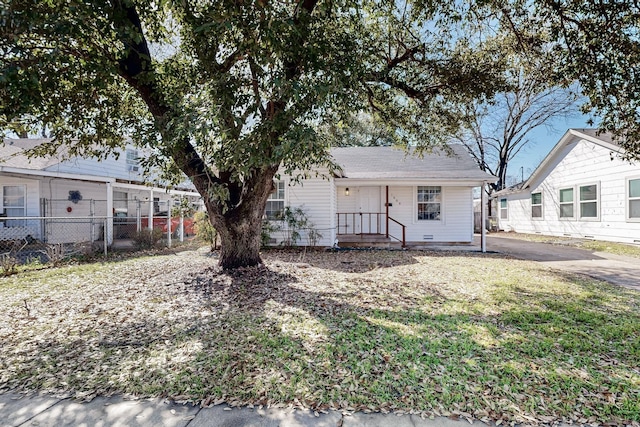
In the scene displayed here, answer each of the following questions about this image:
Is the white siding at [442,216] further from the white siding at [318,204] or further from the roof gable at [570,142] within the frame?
the roof gable at [570,142]

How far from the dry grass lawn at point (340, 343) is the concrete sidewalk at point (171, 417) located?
0.37ft

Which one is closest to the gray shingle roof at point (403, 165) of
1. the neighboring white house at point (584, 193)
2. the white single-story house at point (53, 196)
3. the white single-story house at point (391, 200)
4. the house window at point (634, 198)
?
the white single-story house at point (391, 200)

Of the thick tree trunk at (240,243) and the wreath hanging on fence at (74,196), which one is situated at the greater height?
the wreath hanging on fence at (74,196)

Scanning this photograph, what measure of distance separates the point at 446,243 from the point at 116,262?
36.5ft

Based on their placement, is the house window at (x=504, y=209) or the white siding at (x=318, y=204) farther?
the house window at (x=504, y=209)

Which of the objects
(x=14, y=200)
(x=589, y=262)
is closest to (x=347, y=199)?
(x=589, y=262)

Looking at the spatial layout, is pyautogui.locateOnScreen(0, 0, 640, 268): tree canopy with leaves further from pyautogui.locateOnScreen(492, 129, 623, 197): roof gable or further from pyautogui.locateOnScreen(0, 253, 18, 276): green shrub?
pyautogui.locateOnScreen(492, 129, 623, 197): roof gable

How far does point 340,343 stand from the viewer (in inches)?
143

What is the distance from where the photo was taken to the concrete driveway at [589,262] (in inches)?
280

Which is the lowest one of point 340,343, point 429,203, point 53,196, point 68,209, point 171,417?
point 171,417

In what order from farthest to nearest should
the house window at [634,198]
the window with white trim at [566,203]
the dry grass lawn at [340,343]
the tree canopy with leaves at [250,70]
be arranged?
the window with white trim at [566,203]
the house window at [634,198]
the tree canopy with leaves at [250,70]
the dry grass lawn at [340,343]

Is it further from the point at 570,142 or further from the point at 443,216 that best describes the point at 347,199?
the point at 570,142

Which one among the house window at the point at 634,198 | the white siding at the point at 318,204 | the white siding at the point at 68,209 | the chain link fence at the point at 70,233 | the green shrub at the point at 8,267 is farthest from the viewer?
the white siding at the point at 68,209

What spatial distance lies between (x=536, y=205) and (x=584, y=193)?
334cm
